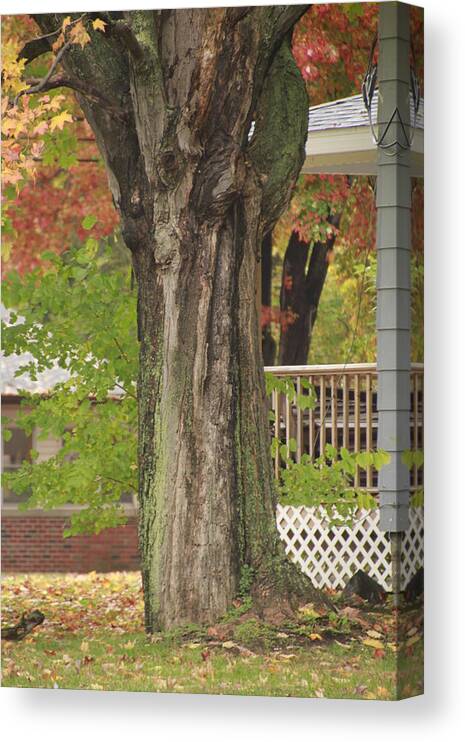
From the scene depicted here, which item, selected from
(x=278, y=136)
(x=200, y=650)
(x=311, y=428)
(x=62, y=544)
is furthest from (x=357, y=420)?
(x=62, y=544)

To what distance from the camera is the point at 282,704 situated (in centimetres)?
851

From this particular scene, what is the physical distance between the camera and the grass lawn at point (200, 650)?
8289 millimetres

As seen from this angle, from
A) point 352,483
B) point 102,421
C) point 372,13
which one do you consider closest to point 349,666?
point 352,483

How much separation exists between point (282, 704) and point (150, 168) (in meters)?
3.30

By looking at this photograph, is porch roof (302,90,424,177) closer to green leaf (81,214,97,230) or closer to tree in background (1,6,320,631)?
tree in background (1,6,320,631)

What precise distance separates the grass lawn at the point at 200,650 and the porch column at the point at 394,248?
0.40m

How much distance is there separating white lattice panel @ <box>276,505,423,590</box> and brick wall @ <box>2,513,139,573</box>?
1.01 metres

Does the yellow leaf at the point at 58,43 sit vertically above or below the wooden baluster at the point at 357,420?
above

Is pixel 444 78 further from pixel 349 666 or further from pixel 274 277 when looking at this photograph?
pixel 349 666

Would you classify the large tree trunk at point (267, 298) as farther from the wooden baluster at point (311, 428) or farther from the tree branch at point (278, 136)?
the wooden baluster at point (311, 428)

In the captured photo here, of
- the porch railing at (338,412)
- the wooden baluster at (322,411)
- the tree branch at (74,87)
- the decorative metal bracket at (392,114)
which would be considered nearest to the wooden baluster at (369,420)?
the porch railing at (338,412)

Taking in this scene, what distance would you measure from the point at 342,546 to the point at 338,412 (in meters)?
0.78

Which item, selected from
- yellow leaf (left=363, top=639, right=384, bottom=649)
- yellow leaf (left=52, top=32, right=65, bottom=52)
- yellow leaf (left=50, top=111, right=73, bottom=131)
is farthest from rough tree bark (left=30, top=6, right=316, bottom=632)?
yellow leaf (left=363, top=639, right=384, bottom=649)

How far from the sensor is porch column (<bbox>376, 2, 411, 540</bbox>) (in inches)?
325
